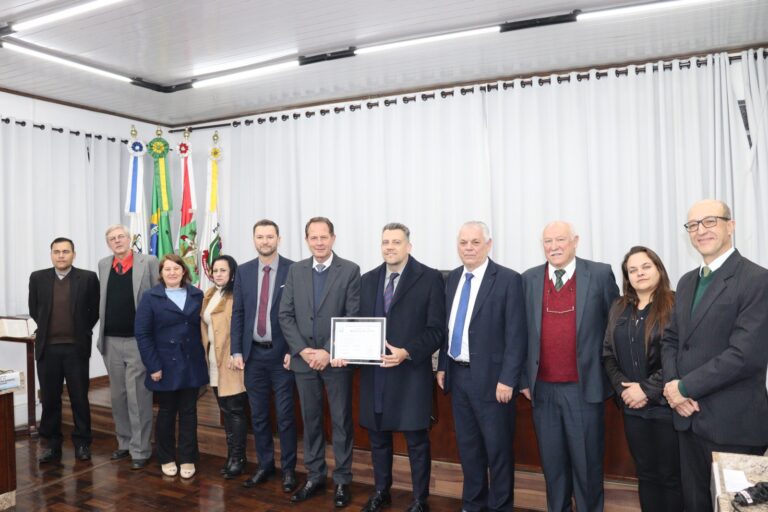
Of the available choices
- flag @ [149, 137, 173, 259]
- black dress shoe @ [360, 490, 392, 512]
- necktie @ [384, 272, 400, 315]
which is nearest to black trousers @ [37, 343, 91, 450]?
flag @ [149, 137, 173, 259]

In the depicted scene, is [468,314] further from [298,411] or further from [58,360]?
[58,360]

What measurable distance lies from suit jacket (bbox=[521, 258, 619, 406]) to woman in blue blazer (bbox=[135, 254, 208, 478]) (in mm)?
2175

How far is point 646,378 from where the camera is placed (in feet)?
8.25

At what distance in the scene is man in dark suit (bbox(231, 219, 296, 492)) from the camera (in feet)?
11.7

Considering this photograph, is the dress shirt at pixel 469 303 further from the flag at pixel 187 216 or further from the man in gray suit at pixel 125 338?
the flag at pixel 187 216

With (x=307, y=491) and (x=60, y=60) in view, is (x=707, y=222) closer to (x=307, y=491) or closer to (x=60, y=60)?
(x=307, y=491)

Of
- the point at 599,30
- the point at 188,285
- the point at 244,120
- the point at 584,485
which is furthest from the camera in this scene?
the point at 244,120

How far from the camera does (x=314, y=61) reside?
4746 millimetres

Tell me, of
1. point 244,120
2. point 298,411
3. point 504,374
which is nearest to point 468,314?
point 504,374

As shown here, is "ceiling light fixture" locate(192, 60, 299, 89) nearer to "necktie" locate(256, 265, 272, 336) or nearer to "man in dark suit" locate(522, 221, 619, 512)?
"necktie" locate(256, 265, 272, 336)

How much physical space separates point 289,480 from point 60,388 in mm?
1978

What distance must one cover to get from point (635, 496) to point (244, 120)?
17.5 feet

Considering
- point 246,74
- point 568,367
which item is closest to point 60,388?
point 246,74

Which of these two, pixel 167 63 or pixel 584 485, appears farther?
pixel 167 63
